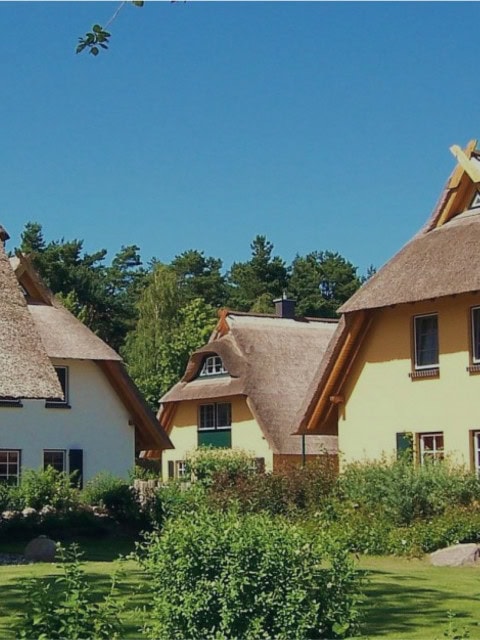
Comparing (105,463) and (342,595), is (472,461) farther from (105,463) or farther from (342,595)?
(342,595)

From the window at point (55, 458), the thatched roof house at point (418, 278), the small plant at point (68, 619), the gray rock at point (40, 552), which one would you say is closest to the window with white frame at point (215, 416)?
the window at point (55, 458)

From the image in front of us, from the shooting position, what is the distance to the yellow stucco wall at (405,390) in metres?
26.0

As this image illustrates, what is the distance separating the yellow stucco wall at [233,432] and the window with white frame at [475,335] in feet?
41.7

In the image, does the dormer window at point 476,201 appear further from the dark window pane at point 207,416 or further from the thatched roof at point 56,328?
the dark window pane at point 207,416

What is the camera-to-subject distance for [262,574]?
30.9 ft

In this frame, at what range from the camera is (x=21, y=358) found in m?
19.9

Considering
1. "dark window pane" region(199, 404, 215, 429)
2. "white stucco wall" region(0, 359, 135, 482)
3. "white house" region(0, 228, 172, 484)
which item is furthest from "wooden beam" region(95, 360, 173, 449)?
"dark window pane" region(199, 404, 215, 429)

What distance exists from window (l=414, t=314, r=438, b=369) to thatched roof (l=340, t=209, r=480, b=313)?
925 millimetres

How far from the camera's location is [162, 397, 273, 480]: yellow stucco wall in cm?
3988

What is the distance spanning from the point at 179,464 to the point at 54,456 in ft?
30.5

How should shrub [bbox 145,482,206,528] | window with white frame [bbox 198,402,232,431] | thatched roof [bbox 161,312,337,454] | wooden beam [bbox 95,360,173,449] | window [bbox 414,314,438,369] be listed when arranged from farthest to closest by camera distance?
window with white frame [bbox 198,402,232,431], thatched roof [bbox 161,312,337,454], wooden beam [bbox 95,360,173,449], window [bbox 414,314,438,369], shrub [bbox 145,482,206,528]

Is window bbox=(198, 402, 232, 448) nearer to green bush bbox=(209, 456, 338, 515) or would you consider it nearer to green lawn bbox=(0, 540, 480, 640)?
green bush bbox=(209, 456, 338, 515)

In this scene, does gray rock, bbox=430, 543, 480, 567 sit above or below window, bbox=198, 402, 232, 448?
below

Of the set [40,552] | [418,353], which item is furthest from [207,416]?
[40,552]
